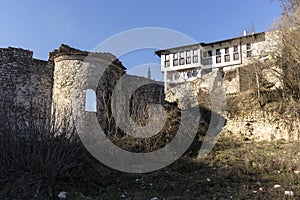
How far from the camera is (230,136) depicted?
12539 millimetres

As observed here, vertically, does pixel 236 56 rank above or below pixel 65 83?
above

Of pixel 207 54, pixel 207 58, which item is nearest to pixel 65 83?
pixel 207 58

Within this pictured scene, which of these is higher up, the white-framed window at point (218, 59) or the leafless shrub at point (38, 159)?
the white-framed window at point (218, 59)

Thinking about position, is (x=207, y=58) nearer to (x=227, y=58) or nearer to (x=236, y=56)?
(x=227, y=58)

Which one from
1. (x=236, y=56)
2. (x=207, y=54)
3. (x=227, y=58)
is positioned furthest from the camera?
(x=207, y=54)

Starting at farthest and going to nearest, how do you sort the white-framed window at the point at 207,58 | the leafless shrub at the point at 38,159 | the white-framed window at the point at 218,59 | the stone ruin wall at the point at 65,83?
the white-framed window at the point at 207,58 → the white-framed window at the point at 218,59 → the stone ruin wall at the point at 65,83 → the leafless shrub at the point at 38,159

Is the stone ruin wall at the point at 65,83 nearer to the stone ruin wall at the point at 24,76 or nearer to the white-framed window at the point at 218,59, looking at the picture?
the stone ruin wall at the point at 24,76

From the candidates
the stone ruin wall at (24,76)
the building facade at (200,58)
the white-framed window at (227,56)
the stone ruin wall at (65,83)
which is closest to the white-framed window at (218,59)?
the building facade at (200,58)

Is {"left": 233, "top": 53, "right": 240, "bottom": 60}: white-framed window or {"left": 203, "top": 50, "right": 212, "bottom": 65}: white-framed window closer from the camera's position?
{"left": 233, "top": 53, "right": 240, "bottom": 60}: white-framed window

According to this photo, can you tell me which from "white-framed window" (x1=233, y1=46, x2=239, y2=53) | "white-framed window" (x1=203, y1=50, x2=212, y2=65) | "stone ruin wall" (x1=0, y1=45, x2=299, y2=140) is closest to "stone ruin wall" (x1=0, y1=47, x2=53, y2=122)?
"stone ruin wall" (x1=0, y1=45, x2=299, y2=140)

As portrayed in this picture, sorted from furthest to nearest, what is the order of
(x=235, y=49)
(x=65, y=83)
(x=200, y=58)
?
1. (x=200, y=58)
2. (x=235, y=49)
3. (x=65, y=83)

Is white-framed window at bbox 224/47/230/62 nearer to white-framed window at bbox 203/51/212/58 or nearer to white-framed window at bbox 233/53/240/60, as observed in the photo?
white-framed window at bbox 233/53/240/60

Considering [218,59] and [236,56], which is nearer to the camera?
[236,56]

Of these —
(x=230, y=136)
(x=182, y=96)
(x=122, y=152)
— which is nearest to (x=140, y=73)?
(x=182, y=96)
